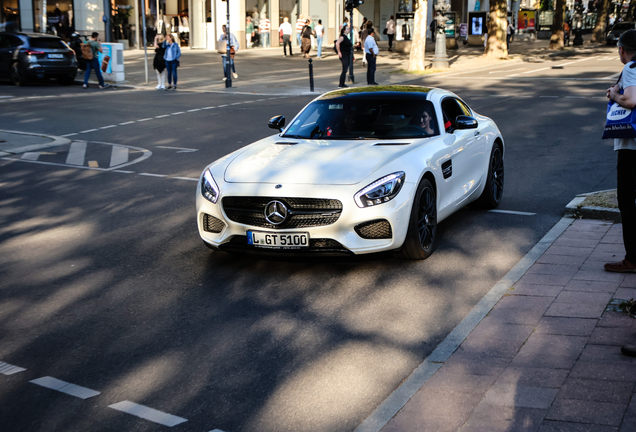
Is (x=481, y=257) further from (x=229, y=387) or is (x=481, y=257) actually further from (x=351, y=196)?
(x=229, y=387)

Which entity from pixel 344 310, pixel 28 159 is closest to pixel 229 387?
pixel 344 310

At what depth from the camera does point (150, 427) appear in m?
3.79

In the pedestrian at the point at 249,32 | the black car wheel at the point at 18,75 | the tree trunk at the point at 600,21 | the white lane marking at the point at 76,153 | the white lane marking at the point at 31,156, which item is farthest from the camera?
the tree trunk at the point at 600,21

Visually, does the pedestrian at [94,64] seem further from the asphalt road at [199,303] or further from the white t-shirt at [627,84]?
the white t-shirt at [627,84]

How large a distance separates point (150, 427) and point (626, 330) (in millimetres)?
3003

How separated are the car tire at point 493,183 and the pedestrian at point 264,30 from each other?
41402 millimetres

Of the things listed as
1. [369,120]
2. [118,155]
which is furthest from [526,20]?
[369,120]

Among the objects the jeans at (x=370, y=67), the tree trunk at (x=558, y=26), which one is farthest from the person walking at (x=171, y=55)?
the tree trunk at (x=558, y=26)

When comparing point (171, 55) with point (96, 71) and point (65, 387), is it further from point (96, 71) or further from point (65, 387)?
point (65, 387)

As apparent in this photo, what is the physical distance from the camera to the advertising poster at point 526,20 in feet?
206

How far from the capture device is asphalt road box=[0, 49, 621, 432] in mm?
4090

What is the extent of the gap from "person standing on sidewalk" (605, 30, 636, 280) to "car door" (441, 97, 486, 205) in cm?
169

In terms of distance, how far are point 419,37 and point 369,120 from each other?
993 inches

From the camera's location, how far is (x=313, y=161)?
644cm
